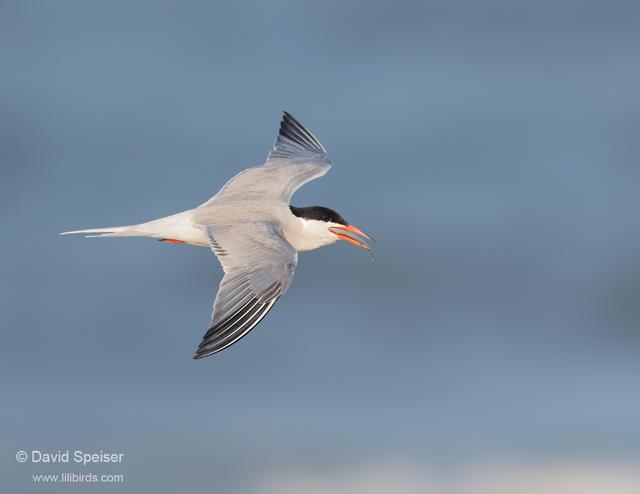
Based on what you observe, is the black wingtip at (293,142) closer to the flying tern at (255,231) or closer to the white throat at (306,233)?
the flying tern at (255,231)

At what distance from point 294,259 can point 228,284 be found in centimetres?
47

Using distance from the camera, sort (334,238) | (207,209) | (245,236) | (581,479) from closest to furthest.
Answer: (245,236)
(207,209)
(334,238)
(581,479)

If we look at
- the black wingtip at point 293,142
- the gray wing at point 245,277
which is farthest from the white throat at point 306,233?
the black wingtip at point 293,142

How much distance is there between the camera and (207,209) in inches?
345

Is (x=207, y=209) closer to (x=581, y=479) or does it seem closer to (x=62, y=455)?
(x=62, y=455)

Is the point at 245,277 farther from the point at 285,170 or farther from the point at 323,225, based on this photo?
the point at 285,170

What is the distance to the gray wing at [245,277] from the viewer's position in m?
7.18

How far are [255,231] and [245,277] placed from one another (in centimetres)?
61

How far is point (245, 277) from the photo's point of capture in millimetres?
7703

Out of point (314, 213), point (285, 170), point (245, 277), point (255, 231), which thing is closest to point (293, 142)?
point (285, 170)

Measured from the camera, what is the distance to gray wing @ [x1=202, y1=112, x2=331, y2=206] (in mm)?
9391

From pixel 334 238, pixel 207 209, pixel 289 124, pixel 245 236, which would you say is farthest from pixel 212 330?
pixel 289 124

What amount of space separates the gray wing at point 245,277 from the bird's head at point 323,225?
0.76 meters

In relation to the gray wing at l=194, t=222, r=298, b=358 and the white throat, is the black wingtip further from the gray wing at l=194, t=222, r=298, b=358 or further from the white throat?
the gray wing at l=194, t=222, r=298, b=358
